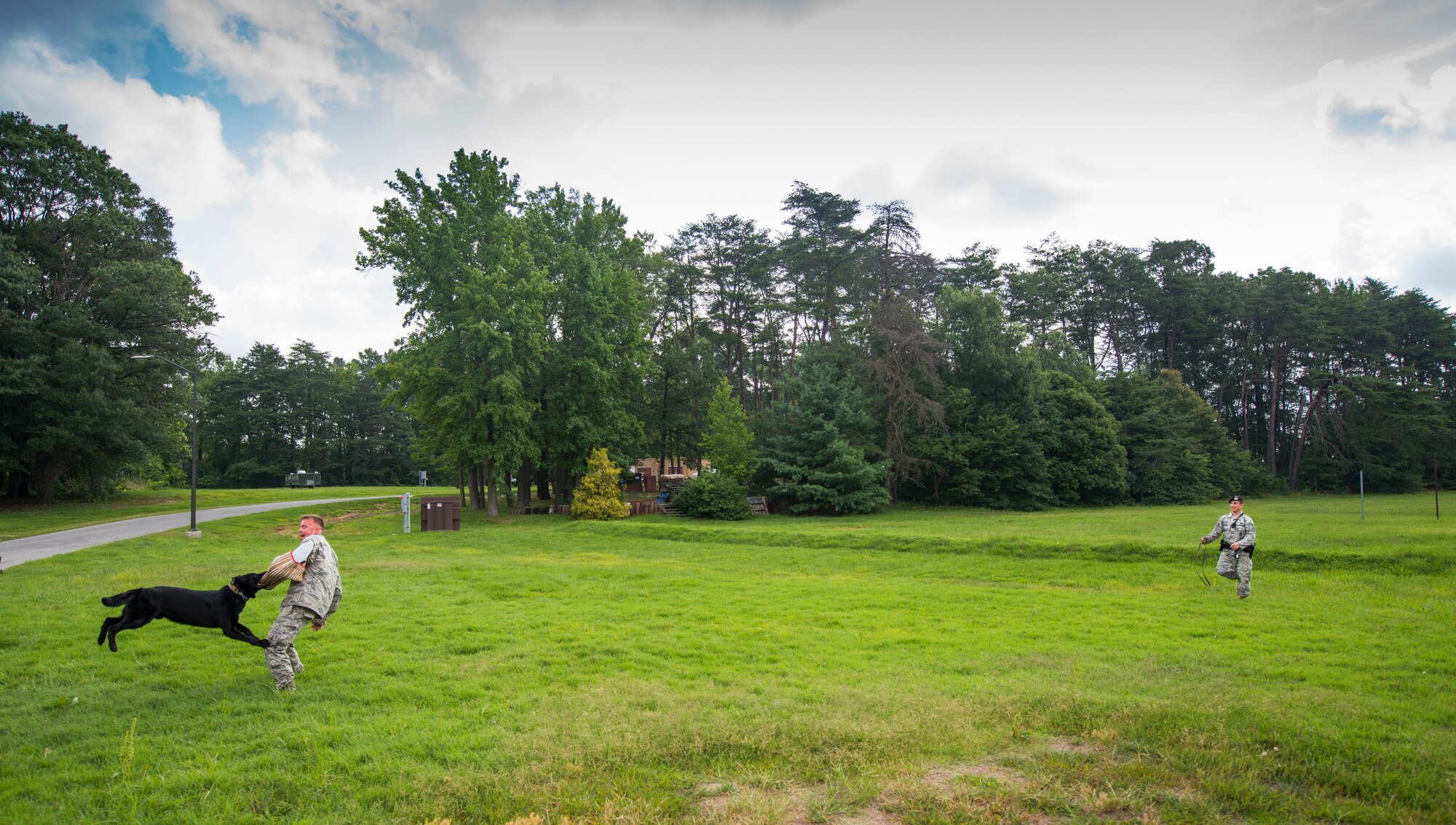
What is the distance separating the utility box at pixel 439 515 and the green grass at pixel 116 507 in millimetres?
11824

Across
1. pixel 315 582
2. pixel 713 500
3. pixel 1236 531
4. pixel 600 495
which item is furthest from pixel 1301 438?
pixel 315 582

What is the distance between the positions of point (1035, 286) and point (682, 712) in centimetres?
5771

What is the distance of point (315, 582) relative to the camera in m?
7.40

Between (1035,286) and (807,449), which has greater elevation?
(1035,286)

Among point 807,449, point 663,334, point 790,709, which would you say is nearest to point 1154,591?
point 790,709

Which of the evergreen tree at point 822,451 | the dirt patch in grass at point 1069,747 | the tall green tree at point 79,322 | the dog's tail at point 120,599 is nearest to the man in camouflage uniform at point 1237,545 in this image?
the dirt patch in grass at point 1069,747

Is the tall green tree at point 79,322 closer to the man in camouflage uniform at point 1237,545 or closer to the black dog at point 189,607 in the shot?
the black dog at point 189,607

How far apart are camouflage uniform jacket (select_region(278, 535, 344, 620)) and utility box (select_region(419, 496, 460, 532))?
21.4m

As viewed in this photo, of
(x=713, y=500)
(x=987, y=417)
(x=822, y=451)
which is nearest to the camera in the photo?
(x=713, y=500)

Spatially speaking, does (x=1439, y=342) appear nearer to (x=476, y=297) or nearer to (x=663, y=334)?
(x=663, y=334)

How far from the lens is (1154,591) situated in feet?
46.5

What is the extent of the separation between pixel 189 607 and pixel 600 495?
24.3 meters

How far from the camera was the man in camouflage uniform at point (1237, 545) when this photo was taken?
1273cm

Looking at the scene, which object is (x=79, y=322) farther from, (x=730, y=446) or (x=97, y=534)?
(x=730, y=446)
